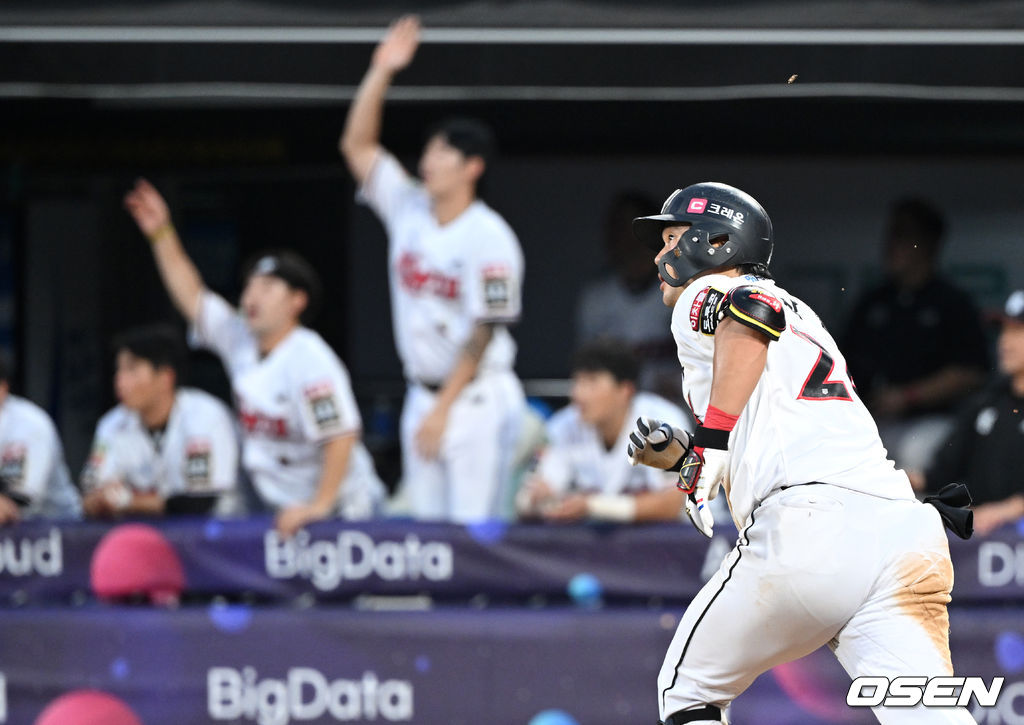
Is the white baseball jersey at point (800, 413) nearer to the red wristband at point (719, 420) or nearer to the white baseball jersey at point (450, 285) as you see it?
the red wristband at point (719, 420)

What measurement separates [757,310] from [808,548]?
0.43 meters

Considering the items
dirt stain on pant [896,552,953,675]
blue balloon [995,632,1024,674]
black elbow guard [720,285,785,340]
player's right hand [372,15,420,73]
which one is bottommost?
blue balloon [995,632,1024,674]

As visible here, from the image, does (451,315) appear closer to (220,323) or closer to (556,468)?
(556,468)

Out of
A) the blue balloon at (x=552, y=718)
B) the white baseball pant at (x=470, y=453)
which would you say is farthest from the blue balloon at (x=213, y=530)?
the blue balloon at (x=552, y=718)

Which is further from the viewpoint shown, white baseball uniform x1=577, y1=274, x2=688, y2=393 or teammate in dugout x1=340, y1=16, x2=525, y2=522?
white baseball uniform x1=577, y1=274, x2=688, y2=393

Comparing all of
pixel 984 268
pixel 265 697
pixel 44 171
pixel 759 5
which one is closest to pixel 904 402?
pixel 984 268

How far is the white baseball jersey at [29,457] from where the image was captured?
4.97 metres

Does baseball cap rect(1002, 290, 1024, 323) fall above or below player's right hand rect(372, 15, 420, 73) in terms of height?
below

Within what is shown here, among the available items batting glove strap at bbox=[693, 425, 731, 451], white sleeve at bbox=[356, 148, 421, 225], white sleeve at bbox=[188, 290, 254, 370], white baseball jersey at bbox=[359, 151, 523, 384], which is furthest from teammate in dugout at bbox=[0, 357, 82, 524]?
batting glove strap at bbox=[693, 425, 731, 451]

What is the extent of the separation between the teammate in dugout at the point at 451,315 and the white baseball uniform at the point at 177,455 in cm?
64

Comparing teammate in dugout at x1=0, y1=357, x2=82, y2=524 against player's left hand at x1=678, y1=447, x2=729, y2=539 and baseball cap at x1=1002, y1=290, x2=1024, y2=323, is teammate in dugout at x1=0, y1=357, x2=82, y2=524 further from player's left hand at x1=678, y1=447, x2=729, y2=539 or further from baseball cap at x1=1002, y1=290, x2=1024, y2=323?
baseball cap at x1=1002, y1=290, x2=1024, y2=323

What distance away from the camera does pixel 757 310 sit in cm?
237

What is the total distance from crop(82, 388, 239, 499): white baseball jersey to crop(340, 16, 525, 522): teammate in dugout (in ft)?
2.14

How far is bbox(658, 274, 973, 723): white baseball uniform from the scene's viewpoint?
8.02ft
